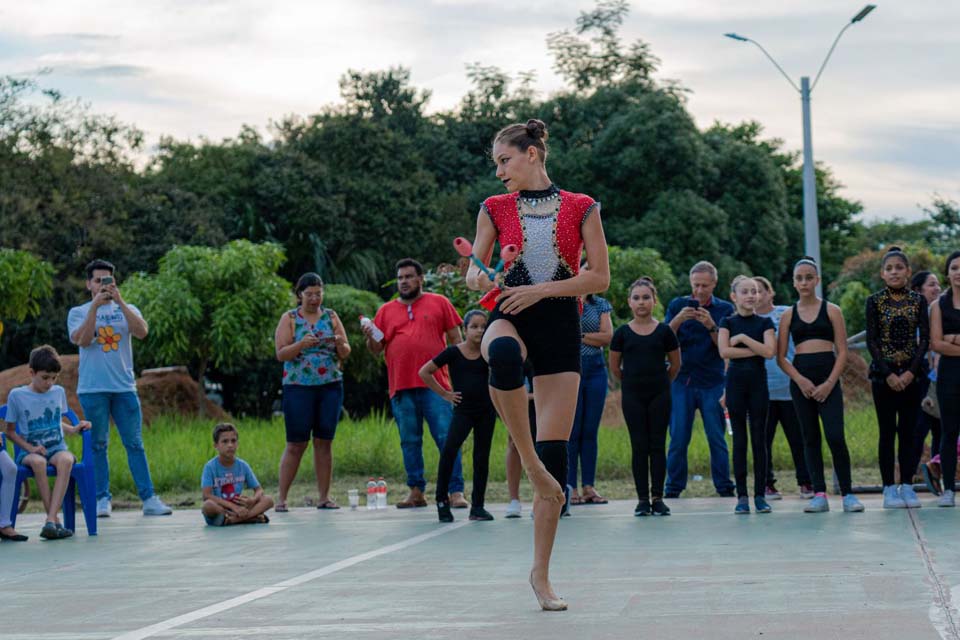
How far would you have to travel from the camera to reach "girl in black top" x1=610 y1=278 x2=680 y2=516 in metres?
10.6

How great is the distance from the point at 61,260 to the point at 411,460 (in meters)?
27.7

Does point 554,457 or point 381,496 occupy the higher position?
point 554,457

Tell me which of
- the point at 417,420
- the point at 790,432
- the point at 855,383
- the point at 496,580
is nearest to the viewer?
the point at 496,580

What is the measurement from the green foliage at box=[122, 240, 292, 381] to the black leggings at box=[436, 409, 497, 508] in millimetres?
19182

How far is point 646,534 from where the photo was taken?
8.76 m

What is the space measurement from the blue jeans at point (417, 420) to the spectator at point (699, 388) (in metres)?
2.09

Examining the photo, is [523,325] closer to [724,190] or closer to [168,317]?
[168,317]

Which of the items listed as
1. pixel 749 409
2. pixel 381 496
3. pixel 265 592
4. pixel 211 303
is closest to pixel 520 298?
pixel 265 592

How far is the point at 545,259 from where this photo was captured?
5891mm

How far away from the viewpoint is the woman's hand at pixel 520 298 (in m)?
5.68

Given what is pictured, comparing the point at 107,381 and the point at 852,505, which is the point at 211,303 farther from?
the point at 852,505

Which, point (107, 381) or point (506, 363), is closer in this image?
point (506, 363)

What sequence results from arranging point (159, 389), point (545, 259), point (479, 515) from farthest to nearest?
point (159, 389), point (479, 515), point (545, 259)

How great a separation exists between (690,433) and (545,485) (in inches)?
291
